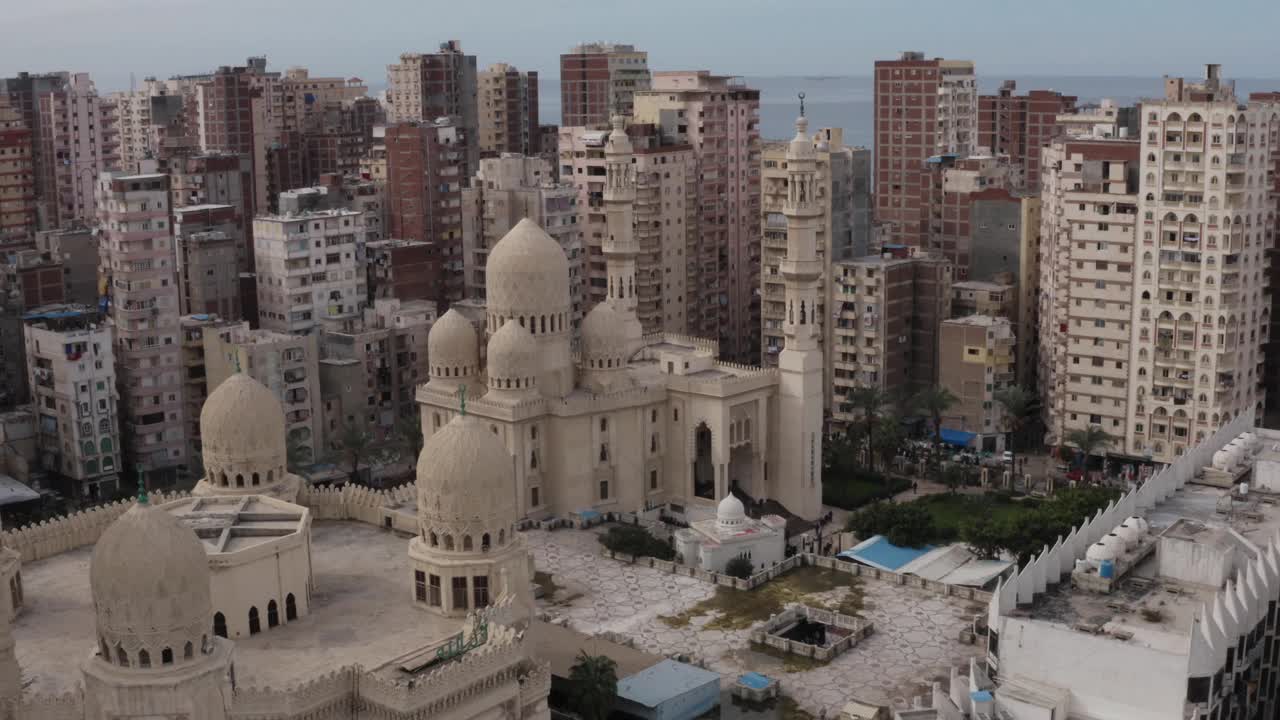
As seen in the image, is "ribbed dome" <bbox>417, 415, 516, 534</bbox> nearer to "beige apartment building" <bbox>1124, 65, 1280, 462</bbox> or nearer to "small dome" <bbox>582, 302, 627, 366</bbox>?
"small dome" <bbox>582, 302, 627, 366</bbox>

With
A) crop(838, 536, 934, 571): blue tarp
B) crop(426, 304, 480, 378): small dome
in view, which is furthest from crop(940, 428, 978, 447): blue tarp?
crop(426, 304, 480, 378): small dome

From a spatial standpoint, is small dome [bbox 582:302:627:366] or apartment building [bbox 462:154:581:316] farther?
apartment building [bbox 462:154:581:316]

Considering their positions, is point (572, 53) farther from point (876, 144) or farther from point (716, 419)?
point (716, 419)

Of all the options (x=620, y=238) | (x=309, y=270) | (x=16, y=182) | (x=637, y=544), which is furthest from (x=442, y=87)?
(x=637, y=544)

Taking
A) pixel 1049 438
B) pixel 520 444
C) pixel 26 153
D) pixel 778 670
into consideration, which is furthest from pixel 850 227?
pixel 26 153

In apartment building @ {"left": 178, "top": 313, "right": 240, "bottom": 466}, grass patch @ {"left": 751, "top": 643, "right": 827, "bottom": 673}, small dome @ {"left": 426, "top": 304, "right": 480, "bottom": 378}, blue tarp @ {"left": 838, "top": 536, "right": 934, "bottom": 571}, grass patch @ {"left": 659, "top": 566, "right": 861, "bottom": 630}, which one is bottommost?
grass patch @ {"left": 751, "top": 643, "right": 827, "bottom": 673}

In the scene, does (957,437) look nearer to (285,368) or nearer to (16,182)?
(285,368)
